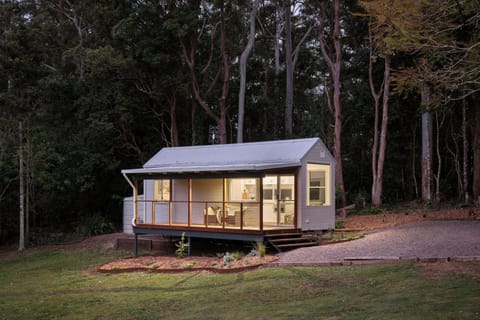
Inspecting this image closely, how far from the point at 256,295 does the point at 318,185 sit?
7.71 m

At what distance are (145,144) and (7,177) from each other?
7988mm

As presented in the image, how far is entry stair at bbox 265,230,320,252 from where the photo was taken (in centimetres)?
1538

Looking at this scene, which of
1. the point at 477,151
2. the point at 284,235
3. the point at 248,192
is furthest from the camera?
the point at 477,151

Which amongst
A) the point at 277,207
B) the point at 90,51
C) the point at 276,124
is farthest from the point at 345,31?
the point at 277,207

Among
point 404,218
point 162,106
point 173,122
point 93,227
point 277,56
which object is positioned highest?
point 277,56

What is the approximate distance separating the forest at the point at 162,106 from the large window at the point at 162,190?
6.13 metres

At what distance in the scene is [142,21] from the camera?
2672cm

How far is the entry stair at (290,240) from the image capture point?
1538 cm

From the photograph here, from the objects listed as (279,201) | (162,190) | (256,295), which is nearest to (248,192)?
(279,201)

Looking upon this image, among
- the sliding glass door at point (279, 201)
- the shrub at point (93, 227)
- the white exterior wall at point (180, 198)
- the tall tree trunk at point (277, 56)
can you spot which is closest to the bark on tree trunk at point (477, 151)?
the sliding glass door at point (279, 201)

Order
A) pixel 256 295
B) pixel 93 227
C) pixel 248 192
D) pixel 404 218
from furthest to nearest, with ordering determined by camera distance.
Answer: pixel 93 227
pixel 404 218
pixel 248 192
pixel 256 295

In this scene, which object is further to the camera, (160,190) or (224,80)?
(224,80)

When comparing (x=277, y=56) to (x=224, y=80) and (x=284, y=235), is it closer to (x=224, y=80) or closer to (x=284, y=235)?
(x=224, y=80)

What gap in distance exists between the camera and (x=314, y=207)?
17.2 meters
